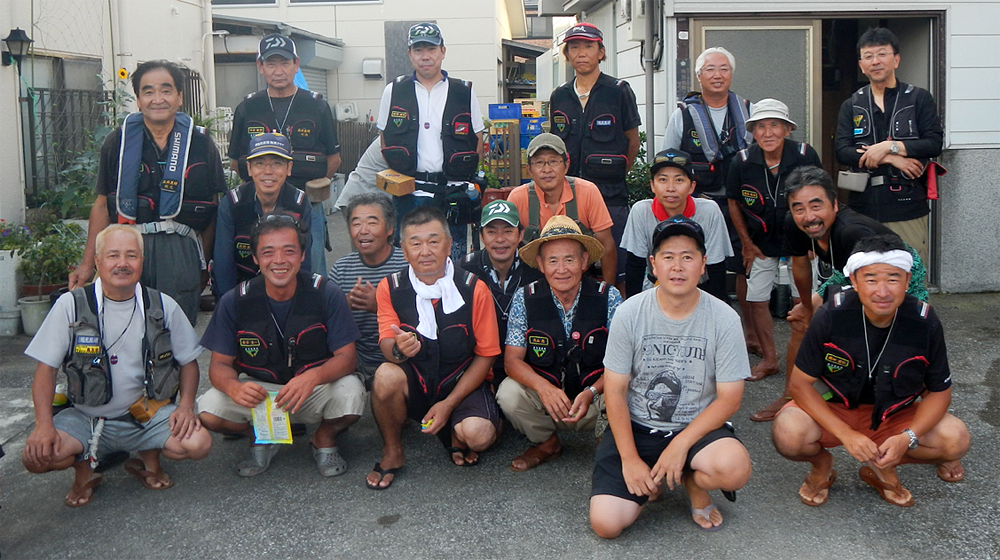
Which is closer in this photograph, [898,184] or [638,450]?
[638,450]

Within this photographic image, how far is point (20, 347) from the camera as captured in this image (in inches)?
261

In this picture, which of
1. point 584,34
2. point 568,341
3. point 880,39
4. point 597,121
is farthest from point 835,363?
point 584,34

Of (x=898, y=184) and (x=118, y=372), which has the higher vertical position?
(x=898, y=184)

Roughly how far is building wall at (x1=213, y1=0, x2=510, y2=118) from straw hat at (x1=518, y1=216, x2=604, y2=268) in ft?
55.5

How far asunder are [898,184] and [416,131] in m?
2.86

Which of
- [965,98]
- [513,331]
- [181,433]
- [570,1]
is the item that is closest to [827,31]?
[965,98]

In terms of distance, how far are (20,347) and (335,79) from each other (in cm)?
1521

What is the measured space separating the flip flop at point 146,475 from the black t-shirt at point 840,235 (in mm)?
3270

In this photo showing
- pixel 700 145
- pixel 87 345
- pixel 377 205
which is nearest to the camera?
pixel 87 345

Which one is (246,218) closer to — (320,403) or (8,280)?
(320,403)

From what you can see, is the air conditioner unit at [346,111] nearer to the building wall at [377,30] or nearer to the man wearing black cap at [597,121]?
the building wall at [377,30]

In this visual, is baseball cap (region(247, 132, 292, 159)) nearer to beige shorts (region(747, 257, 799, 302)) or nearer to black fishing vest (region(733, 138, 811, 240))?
black fishing vest (region(733, 138, 811, 240))

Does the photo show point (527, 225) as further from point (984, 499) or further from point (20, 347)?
point (20, 347)

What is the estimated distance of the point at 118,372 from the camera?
4.01m
